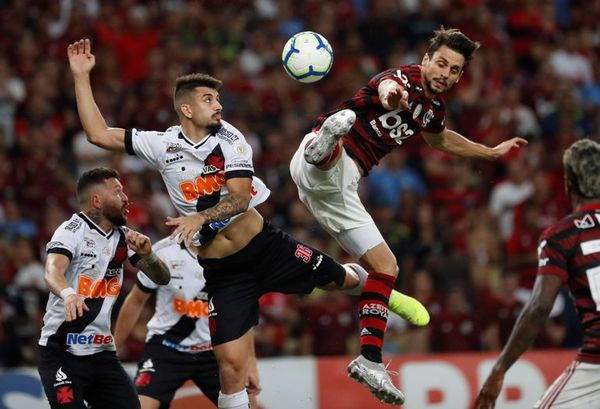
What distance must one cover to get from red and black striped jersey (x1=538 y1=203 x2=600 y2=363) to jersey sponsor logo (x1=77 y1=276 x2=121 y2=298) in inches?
121

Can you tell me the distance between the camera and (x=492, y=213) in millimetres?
15164

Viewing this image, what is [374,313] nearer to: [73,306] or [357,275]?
[357,275]

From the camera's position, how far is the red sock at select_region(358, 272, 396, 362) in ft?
24.5

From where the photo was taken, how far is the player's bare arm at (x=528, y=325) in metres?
6.05

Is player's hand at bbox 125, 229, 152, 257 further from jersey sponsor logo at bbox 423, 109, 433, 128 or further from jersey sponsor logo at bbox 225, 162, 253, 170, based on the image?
jersey sponsor logo at bbox 423, 109, 433, 128

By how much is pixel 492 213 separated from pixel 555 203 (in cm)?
89

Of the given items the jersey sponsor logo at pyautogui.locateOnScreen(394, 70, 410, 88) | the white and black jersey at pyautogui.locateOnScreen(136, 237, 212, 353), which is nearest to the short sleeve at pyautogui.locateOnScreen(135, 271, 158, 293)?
the white and black jersey at pyautogui.locateOnScreen(136, 237, 212, 353)

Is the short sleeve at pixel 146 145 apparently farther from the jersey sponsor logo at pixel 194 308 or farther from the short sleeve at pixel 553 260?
the short sleeve at pixel 553 260

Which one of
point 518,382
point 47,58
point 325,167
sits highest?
point 47,58

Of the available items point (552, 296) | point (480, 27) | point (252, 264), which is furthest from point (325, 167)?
point (480, 27)

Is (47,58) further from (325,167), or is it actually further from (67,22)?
(325,167)

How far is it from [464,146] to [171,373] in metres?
2.89

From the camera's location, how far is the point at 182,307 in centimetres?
903

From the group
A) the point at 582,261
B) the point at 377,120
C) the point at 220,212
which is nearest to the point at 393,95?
the point at 377,120
